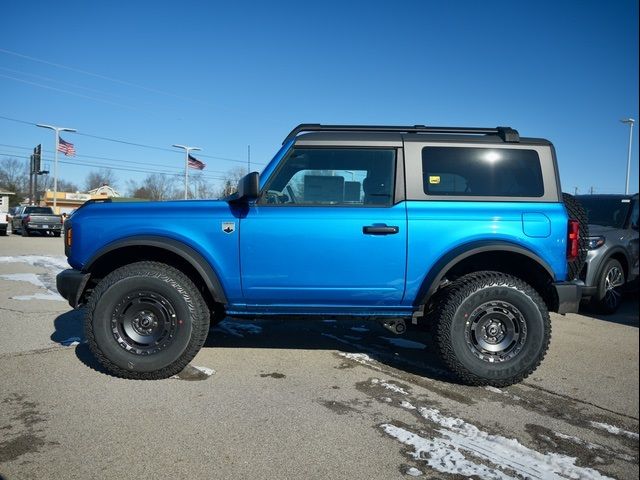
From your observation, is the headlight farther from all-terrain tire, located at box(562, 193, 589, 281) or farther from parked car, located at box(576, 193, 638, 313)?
all-terrain tire, located at box(562, 193, 589, 281)

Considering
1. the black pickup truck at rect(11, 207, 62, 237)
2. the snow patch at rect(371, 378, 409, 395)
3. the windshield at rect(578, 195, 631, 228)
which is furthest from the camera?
the black pickup truck at rect(11, 207, 62, 237)

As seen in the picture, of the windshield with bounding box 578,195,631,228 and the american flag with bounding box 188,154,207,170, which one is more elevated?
the american flag with bounding box 188,154,207,170

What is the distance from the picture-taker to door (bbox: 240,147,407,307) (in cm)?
362

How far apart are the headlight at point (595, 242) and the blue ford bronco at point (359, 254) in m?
2.38

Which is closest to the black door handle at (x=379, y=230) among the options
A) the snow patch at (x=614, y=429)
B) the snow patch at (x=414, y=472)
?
the snow patch at (x=414, y=472)

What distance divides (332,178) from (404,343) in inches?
82.7

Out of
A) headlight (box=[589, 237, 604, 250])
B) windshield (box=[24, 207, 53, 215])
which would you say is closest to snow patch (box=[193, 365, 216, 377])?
headlight (box=[589, 237, 604, 250])

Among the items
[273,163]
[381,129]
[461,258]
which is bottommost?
[461,258]

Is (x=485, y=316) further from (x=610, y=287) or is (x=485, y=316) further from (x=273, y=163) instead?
(x=610, y=287)

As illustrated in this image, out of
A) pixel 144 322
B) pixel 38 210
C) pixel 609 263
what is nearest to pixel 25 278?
pixel 144 322

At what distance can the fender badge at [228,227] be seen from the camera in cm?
366

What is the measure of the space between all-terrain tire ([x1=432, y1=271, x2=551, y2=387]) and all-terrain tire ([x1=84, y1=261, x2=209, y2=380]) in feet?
6.75

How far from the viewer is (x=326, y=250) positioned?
11.9 ft

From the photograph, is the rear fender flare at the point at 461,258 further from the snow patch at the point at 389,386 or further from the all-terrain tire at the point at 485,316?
the snow patch at the point at 389,386
